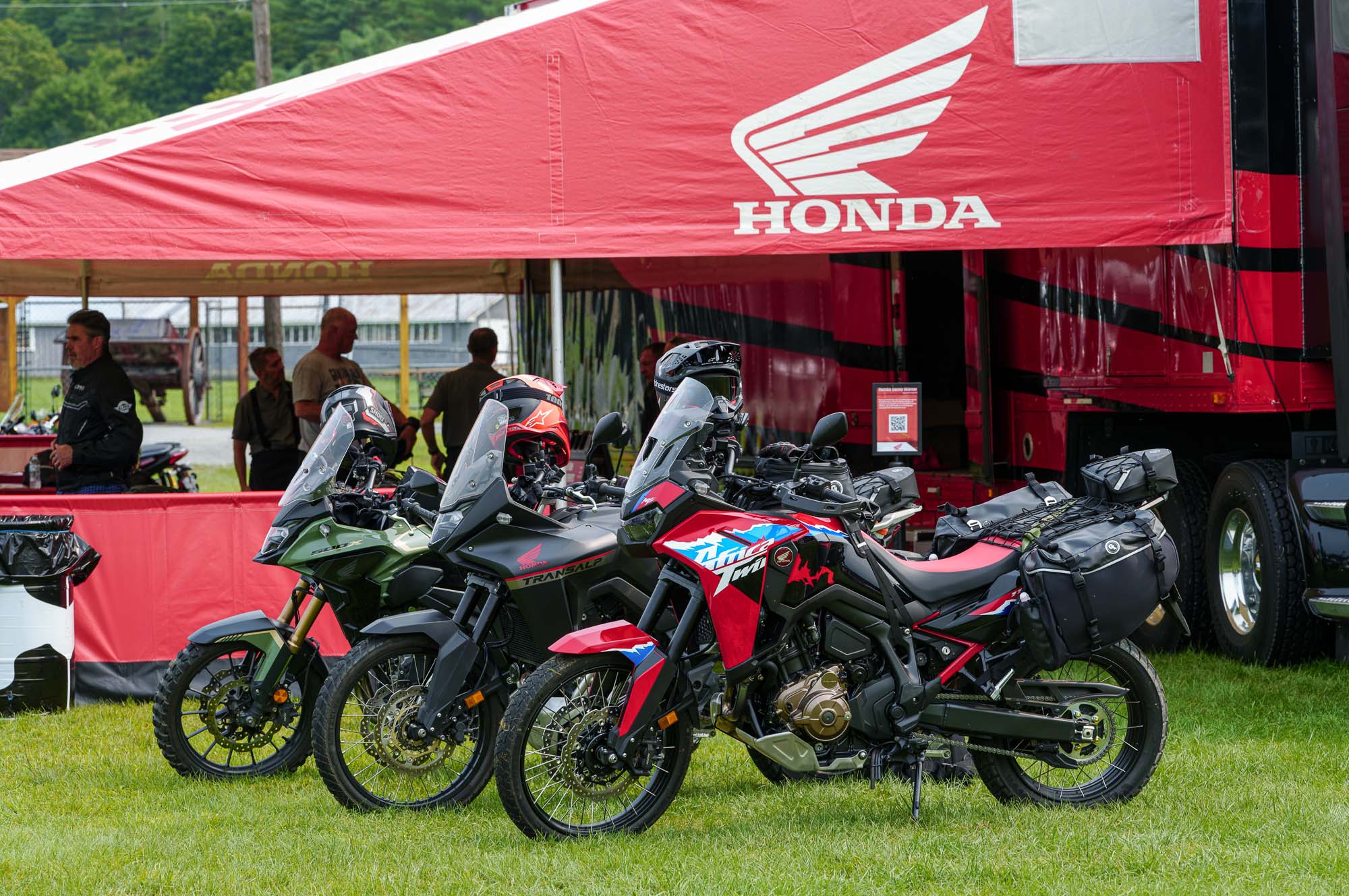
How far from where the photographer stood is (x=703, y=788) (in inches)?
245

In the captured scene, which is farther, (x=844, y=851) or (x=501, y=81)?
(x=501, y=81)

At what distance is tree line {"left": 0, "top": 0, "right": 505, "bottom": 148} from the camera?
6444 cm

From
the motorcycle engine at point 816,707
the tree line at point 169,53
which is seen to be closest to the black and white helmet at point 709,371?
the motorcycle engine at point 816,707

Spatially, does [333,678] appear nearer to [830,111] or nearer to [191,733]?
[191,733]

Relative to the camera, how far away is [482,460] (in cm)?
577

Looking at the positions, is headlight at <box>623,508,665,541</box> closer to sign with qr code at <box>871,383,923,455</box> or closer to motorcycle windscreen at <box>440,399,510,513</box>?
motorcycle windscreen at <box>440,399,510,513</box>

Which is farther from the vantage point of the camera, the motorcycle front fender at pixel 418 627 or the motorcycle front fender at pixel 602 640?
the motorcycle front fender at pixel 418 627

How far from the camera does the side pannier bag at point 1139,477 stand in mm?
5566

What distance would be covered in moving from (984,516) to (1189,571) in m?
3.96

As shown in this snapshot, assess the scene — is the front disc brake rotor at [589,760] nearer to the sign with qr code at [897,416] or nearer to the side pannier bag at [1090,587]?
the side pannier bag at [1090,587]

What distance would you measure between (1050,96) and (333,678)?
495 cm

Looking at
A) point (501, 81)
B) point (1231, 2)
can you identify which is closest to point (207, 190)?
point (501, 81)

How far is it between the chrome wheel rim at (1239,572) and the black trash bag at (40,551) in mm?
5855

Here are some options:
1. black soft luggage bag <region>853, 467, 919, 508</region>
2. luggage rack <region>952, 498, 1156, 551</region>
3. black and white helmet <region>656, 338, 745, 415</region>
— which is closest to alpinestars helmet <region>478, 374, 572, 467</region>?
black and white helmet <region>656, 338, 745, 415</region>
